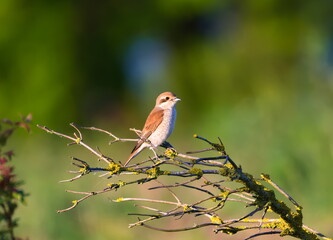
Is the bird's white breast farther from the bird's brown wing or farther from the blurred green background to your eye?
the blurred green background

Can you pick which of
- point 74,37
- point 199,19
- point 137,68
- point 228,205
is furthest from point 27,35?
point 228,205

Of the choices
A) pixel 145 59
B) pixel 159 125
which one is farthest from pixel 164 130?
pixel 145 59

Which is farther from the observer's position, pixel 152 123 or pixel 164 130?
pixel 152 123

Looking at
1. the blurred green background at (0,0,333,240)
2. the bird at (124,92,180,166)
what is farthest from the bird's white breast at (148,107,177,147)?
the blurred green background at (0,0,333,240)

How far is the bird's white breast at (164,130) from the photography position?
4.78 metres

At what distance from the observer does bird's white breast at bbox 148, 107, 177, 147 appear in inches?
188

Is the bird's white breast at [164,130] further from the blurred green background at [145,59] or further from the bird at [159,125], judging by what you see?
the blurred green background at [145,59]

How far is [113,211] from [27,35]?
837 cm

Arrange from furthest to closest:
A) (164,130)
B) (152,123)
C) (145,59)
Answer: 1. (145,59)
2. (152,123)
3. (164,130)

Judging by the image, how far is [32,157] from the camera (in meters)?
9.27

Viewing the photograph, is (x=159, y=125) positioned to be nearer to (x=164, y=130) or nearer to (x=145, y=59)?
(x=164, y=130)

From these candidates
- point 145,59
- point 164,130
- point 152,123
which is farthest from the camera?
point 145,59

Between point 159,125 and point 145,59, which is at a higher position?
point 145,59

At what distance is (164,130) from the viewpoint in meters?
4.88
